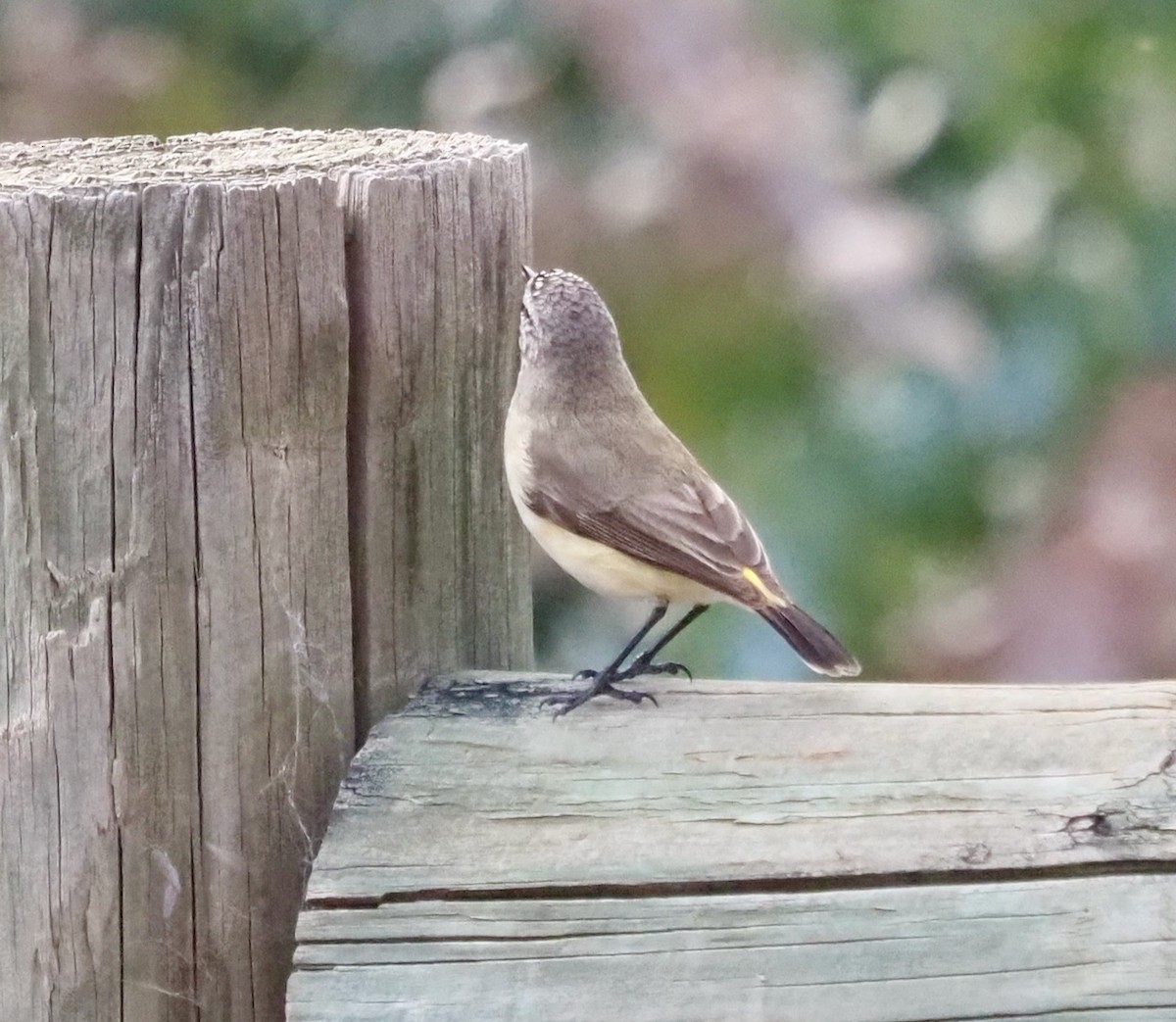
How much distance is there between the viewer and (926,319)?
3.45m

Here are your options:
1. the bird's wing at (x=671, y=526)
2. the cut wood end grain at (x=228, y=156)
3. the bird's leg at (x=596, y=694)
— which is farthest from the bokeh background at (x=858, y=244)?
the cut wood end grain at (x=228, y=156)

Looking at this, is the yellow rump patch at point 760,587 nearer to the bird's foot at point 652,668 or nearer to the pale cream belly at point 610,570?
the pale cream belly at point 610,570

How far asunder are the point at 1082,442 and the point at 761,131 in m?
0.88

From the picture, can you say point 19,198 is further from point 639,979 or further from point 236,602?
point 639,979

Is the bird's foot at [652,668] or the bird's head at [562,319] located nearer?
the bird's head at [562,319]

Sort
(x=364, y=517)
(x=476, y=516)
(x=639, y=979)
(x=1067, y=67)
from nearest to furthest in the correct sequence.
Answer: (x=639, y=979) → (x=364, y=517) → (x=476, y=516) → (x=1067, y=67)

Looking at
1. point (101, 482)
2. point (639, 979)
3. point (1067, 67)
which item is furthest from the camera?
point (1067, 67)

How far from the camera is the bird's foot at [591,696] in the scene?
7.70 feet

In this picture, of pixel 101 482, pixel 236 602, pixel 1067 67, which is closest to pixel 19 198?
pixel 101 482

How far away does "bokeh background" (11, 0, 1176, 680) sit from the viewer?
11.2 feet

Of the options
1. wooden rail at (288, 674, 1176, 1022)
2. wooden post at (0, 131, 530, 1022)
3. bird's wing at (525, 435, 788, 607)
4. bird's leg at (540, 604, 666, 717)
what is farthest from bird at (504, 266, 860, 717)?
wooden rail at (288, 674, 1176, 1022)

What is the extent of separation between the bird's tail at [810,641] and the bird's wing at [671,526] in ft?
0.09

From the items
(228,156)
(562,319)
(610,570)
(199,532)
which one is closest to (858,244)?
(562,319)

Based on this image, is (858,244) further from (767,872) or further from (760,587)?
(767,872)
